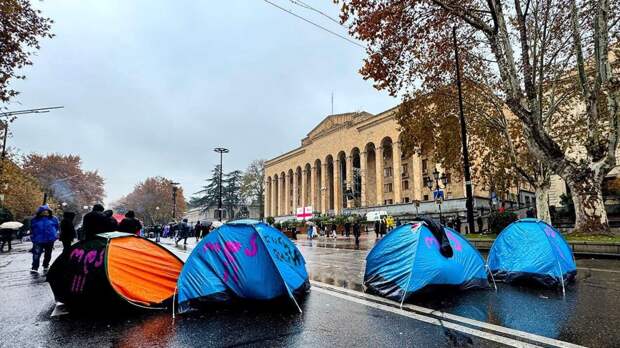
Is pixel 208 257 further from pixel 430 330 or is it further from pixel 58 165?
pixel 58 165

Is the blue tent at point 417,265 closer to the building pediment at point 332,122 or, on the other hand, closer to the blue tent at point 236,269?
the blue tent at point 236,269

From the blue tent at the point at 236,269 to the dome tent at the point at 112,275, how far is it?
42 cm

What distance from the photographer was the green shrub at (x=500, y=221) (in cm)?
1767

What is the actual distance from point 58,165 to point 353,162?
48392 mm

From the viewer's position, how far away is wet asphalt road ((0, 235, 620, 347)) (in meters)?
3.79

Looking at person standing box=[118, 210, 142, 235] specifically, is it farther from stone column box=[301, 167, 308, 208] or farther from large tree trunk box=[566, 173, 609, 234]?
stone column box=[301, 167, 308, 208]

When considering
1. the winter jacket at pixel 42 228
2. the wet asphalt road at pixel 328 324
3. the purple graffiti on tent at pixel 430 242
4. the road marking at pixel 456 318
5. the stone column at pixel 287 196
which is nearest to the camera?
the road marking at pixel 456 318

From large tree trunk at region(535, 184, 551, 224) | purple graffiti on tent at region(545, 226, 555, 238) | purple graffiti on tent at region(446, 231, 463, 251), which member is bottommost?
purple graffiti on tent at region(446, 231, 463, 251)

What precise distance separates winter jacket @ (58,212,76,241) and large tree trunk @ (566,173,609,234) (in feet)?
57.2

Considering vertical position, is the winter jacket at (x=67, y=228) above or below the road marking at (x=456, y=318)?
above

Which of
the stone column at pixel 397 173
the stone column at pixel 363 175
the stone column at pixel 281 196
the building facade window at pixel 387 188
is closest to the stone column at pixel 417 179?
the stone column at pixel 397 173

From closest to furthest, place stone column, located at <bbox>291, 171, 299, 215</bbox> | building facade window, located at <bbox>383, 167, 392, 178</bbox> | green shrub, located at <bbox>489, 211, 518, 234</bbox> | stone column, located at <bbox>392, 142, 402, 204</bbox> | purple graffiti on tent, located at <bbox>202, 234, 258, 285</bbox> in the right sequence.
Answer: purple graffiti on tent, located at <bbox>202, 234, 258, 285</bbox> → green shrub, located at <bbox>489, 211, 518, 234</bbox> → stone column, located at <bbox>392, 142, 402, 204</bbox> → building facade window, located at <bbox>383, 167, 392, 178</bbox> → stone column, located at <bbox>291, 171, 299, 215</bbox>

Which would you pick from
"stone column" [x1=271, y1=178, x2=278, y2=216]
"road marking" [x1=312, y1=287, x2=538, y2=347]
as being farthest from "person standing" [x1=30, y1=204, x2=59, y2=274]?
"stone column" [x1=271, y1=178, x2=278, y2=216]

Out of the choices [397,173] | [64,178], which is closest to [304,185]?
[397,173]
